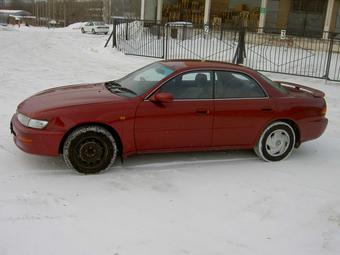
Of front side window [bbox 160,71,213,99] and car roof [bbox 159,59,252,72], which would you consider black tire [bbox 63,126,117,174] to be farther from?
car roof [bbox 159,59,252,72]

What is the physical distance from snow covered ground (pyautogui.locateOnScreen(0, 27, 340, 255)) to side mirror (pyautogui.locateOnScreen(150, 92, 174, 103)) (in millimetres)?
938

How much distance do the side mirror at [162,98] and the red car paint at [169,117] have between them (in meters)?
0.06

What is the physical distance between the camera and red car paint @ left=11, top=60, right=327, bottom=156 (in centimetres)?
541

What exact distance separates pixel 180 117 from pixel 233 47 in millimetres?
12605

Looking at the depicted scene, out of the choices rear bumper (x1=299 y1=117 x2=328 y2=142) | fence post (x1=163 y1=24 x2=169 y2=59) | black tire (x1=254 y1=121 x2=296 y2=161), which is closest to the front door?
black tire (x1=254 y1=121 x2=296 y2=161)

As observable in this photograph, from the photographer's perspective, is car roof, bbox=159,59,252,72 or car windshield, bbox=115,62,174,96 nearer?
car windshield, bbox=115,62,174,96

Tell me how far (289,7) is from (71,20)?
61.5 meters

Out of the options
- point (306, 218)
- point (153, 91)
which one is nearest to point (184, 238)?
point (306, 218)

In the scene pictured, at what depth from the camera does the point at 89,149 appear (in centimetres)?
552

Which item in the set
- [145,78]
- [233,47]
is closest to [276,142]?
[145,78]

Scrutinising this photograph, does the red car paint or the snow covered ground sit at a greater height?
the red car paint

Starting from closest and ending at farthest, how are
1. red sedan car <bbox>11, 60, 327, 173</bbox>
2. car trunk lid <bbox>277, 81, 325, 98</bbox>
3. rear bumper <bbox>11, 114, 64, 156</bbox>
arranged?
rear bumper <bbox>11, 114, 64, 156</bbox> < red sedan car <bbox>11, 60, 327, 173</bbox> < car trunk lid <bbox>277, 81, 325, 98</bbox>

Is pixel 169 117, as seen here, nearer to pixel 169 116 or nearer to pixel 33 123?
pixel 169 116

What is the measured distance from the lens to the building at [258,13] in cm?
2534
